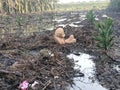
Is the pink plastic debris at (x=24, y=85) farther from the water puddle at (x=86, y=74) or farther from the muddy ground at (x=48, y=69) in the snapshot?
the water puddle at (x=86, y=74)

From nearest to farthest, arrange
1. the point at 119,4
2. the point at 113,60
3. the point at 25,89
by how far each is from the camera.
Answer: the point at 25,89 < the point at 113,60 < the point at 119,4

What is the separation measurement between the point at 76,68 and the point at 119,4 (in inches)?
1606

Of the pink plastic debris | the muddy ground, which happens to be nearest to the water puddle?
the muddy ground

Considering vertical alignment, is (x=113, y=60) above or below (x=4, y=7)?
above

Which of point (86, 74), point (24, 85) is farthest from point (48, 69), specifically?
point (24, 85)

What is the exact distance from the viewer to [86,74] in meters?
10.1

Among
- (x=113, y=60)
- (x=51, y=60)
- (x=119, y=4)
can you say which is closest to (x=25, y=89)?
(x=51, y=60)

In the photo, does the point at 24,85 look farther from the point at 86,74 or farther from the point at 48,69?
the point at 86,74

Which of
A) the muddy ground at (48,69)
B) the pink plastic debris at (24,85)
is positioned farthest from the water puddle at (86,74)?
the pink plastic debris at (24,85)

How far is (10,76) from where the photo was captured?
870 centimetres

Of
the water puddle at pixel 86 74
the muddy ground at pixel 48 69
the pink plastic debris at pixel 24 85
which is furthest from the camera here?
the water puddle at pixel 86 74

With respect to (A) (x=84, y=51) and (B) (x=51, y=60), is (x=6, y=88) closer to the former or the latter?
(B) (x=51, y=60)

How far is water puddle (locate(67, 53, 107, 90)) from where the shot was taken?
887 cm

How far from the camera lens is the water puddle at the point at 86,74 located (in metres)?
8.87
